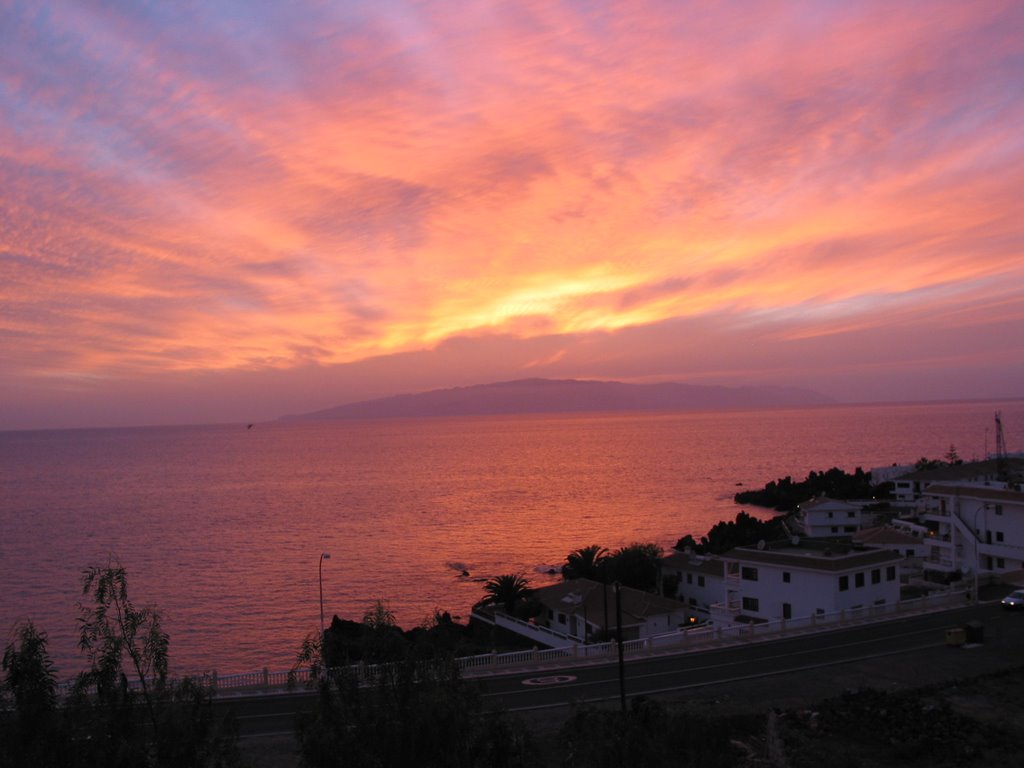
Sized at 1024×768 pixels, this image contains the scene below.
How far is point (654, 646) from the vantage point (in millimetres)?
31609

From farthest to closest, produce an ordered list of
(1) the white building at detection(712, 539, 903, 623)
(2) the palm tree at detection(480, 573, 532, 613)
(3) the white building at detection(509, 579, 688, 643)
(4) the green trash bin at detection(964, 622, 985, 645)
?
(2) the palm tree at detection(480, 573, 532, 613)
(3) the white building at detection(509, 579, 688, 643)
(1) the white building at detection(712, 539, 903, 623)
(4) the green trash bin at detection(964, 622, 985, 645)

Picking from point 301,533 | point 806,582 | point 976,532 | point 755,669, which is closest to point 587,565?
point 806,582

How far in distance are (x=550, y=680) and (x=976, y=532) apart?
33584 millimetres

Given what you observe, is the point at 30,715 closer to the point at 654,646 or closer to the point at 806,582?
the point at 654,646

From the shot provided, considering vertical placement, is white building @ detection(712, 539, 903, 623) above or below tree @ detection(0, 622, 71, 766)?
below

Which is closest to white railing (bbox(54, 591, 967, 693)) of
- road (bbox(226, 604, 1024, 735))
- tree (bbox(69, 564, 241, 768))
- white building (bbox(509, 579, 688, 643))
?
road (bbox(226, 604, 1024, 735))

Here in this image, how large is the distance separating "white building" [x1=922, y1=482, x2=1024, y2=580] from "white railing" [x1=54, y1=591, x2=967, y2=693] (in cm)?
1201

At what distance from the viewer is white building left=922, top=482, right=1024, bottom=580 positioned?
4641 cm

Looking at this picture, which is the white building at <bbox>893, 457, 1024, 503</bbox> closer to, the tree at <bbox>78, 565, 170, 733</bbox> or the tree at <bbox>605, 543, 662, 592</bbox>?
the tree at <bbox>605, 543, 662, 592</bbox>

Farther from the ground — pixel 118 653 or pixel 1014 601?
pixel 118 653

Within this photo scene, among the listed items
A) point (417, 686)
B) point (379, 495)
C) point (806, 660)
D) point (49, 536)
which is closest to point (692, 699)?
point (806, 660)

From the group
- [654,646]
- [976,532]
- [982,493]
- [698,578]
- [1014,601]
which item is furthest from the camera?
[698,578]

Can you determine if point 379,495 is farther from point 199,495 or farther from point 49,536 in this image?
point 49,536

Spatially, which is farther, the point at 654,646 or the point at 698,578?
the point at 698,578
